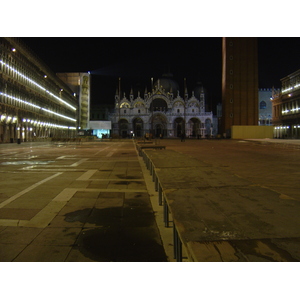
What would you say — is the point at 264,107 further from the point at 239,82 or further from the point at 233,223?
the point at 233,223

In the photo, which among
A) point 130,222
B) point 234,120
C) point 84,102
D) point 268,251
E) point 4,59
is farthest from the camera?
point 84,102

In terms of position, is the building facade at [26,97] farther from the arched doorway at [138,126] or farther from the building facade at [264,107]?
the building facade at [264,107]

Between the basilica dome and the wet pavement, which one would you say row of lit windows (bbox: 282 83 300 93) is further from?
the wet pavement

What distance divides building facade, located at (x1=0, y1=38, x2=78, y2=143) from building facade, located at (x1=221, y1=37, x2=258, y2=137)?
40306mm

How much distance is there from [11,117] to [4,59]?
799 cm

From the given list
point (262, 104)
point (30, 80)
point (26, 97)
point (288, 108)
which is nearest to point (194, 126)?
point (262, 104)

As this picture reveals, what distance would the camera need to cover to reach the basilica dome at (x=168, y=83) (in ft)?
357

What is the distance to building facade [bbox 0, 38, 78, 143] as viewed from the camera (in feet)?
134

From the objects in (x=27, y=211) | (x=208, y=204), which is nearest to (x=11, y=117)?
(x=27, y=211)

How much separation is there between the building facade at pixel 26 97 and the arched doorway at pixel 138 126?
32.9 metres

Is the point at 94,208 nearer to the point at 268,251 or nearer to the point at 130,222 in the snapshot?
the point at 130,222

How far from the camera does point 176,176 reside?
19.8 ft

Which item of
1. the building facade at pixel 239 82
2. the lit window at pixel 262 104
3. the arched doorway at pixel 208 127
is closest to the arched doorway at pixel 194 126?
the arched doorway at pixel 208 127

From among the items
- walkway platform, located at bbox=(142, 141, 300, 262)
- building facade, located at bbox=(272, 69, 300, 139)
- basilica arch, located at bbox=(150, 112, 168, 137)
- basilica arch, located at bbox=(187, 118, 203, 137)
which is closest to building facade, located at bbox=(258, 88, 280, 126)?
building facade, located at bbox=(272, 69, 300, 139)
